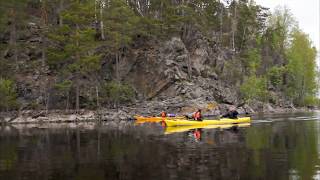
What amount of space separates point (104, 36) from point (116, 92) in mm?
9237

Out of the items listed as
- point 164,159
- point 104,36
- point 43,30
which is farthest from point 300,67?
point 164,159

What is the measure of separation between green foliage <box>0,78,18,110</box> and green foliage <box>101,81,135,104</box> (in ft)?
38.9

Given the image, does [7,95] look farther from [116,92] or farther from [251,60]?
[251,60]

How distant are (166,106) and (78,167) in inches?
1616

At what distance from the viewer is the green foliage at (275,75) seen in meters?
86.1

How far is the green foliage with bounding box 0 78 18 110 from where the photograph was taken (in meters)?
48.9

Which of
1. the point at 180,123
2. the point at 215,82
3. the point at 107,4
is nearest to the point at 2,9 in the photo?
the point at 107,4

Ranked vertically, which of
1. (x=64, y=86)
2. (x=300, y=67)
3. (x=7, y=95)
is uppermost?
(x=300, y=67)

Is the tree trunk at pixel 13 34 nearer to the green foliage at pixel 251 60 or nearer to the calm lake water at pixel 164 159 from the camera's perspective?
the calm lake water at pixel 164 159

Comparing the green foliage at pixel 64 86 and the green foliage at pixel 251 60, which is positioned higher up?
the green foliage at pixel 251 60

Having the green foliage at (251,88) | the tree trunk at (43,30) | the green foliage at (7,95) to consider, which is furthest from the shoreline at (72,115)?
the green foliage at (251,88)

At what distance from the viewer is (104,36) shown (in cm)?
6053

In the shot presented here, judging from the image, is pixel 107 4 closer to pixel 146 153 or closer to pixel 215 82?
pixel 215 82

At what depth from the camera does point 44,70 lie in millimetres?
56250
